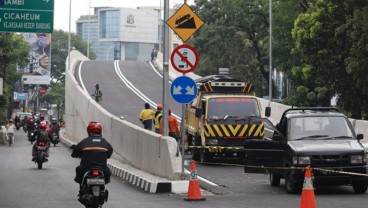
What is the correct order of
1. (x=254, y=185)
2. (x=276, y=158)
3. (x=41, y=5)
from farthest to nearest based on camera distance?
(x=41, y=5) → (x=254, y=185) → (x=276, y=158)

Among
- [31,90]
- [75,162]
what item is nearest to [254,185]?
[75,162]

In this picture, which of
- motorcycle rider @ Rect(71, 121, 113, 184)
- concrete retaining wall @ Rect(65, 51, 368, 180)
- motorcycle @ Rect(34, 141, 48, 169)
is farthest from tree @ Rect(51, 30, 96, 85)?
motorcycle rider @ Rect(71, 121, 113, 184)

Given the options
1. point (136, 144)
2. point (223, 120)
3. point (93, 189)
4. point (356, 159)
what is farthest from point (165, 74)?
point (93, 189)

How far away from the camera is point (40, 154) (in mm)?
31609

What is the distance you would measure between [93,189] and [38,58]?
9583 cm

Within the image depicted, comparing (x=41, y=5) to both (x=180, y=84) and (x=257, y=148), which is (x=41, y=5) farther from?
(x=257, y=148)

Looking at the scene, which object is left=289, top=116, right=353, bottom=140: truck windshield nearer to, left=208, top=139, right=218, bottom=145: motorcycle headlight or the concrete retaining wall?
the concrete retaining wall

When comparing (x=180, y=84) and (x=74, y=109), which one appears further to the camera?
(x=74, y=109)

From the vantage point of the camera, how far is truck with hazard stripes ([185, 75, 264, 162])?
2981 cm

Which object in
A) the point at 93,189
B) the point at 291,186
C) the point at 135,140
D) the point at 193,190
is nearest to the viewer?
the point at 93,189

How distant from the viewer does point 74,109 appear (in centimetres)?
5612

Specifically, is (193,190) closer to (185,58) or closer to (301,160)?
(301,160)

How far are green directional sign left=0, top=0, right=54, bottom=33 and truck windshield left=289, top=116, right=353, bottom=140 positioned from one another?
8.43 meters

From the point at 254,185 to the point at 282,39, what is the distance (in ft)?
162
